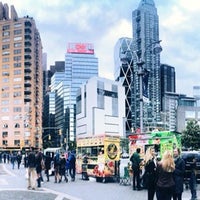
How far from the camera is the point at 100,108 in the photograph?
142375 mm

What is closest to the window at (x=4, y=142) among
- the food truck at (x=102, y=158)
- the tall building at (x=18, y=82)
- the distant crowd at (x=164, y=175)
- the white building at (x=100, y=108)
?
the tall building at (x=18, y=82)

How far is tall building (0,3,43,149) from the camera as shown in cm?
12738

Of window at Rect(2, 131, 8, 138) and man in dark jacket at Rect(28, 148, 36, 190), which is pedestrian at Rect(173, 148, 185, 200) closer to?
man in dark jacket at Rect(28, 148, 36, 190)

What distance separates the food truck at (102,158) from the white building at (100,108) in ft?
361

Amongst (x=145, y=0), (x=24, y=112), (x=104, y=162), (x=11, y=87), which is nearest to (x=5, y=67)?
(x=11, y=87)

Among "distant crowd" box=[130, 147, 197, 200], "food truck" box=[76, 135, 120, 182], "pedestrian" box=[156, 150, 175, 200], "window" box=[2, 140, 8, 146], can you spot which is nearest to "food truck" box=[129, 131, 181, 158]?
"distant crowd" box=[130, 147, 197, 200]

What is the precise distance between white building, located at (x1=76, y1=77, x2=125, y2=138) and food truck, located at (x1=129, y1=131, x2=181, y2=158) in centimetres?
11381

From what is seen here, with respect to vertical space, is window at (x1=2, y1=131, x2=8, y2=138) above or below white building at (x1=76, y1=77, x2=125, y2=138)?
below

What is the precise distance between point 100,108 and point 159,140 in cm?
12178

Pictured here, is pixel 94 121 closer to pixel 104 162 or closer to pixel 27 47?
pixel 27 47

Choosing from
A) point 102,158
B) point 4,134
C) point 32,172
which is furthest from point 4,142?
point 32,172

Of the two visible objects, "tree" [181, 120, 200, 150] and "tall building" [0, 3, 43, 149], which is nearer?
"tree" [181, 120, 200, 150]

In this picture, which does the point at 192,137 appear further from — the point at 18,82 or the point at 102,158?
the point at 18,82

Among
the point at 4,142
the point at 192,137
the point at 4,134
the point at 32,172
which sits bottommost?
the point at 4,142
